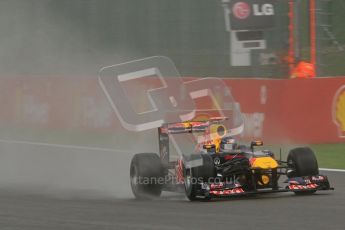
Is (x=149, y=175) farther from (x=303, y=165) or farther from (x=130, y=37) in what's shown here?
(x=130, y=37)

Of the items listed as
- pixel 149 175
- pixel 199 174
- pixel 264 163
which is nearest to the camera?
pixel 199 174

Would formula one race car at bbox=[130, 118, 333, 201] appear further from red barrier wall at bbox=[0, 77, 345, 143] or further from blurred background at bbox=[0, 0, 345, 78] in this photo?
blurred background at bbox=[0, 0, 345, 78]

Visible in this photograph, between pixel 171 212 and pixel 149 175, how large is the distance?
4.57ft

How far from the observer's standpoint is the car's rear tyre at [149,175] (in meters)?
10.1

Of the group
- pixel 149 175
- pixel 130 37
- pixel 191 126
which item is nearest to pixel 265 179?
pixel 191 126

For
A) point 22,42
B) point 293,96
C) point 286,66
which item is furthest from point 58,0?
point 293,96

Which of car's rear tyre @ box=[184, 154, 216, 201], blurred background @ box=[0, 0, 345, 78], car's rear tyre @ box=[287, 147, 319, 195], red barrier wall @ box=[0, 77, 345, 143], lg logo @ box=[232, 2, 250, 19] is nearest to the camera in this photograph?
car's rear tyre @ box=[184, 154, 216, 201]

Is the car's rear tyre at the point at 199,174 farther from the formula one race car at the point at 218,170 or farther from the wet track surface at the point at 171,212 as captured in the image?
the wet track surface at the point at 171,212

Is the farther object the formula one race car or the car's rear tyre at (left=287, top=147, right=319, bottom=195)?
the car's rear tyre at (left=287, top=147, right=319, bottom=195)

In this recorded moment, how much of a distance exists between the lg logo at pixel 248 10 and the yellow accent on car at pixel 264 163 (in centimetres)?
945

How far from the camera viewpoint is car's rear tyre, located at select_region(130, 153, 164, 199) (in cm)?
1012

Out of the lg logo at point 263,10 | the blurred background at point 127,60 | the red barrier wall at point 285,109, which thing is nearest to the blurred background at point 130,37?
the blurred background at point 127,60

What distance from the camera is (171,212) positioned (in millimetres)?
8766

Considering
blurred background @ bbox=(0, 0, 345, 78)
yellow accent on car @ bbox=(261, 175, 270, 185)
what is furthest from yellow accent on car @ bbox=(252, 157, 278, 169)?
blurred background @ bbox=(0, 0, 345, 78)
